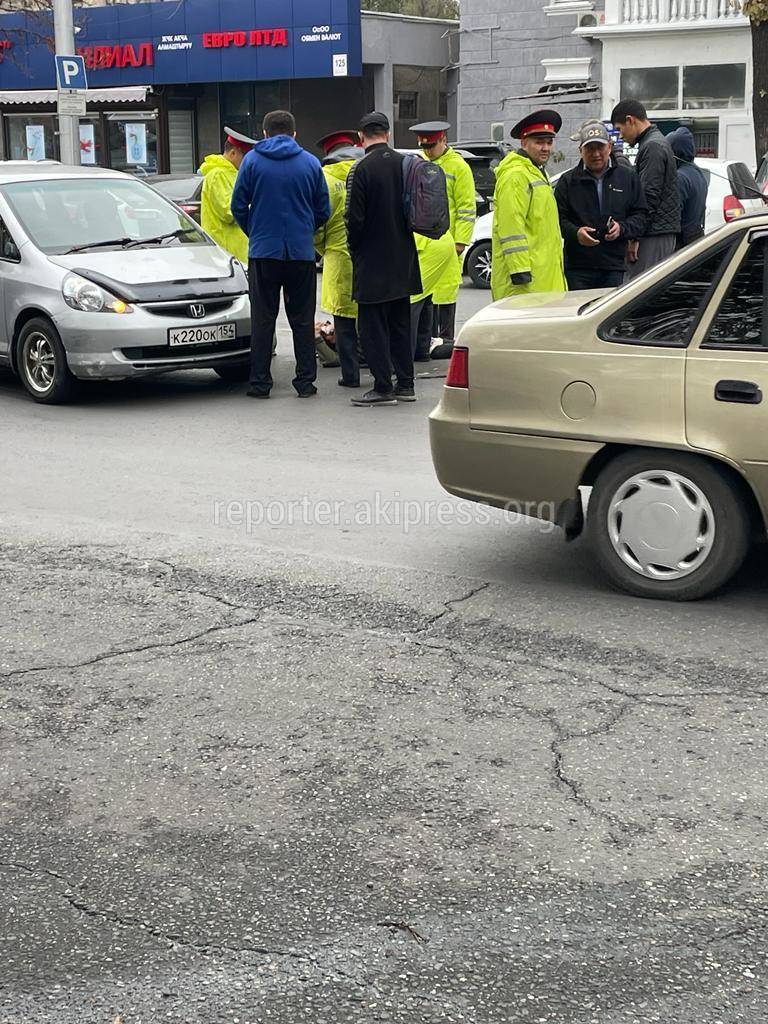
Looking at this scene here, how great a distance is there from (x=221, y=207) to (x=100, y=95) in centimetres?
2726

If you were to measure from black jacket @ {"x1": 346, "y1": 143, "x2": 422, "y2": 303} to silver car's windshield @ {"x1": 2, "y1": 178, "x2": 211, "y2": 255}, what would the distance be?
2.02m

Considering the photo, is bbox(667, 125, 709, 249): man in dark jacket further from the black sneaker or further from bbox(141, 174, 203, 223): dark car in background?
bbox(141, 174, 203, 223): dark car in background

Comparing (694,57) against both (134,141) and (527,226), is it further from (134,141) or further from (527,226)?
(527,226)

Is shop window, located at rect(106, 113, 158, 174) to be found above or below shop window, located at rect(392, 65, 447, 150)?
Result: below

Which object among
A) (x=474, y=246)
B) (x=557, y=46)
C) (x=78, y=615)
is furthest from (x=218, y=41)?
(x=78, y=615)

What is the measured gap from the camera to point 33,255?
10.7 meters

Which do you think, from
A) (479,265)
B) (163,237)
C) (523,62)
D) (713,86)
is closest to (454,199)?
(163,237)

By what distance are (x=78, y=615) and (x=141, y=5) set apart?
3557 cm

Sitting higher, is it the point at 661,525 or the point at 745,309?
the point at 745,309

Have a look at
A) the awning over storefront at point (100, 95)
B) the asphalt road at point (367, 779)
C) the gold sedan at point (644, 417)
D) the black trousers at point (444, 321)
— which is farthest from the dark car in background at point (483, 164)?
the gold sedan at point (644, 417)

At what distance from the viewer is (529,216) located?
9461 mm

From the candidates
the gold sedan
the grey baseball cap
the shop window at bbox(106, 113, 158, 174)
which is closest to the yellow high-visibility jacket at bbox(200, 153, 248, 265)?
the grey baseball cap

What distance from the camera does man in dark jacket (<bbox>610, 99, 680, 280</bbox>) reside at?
32.5ft

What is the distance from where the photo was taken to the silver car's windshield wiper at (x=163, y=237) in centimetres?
1118
